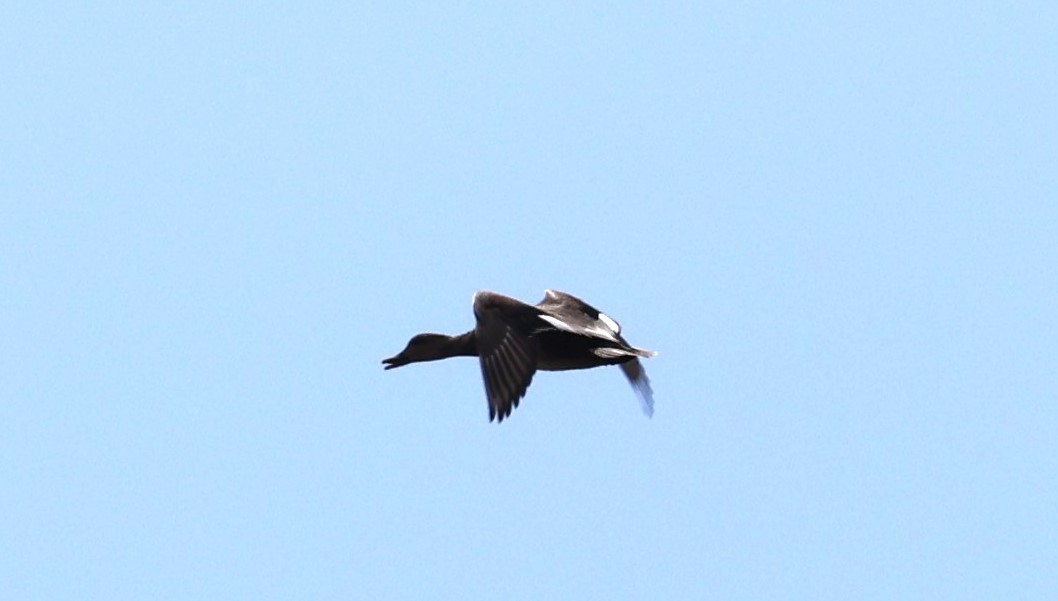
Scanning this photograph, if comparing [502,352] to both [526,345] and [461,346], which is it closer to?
[526,345]

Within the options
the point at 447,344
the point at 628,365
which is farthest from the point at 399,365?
the point at 628,365

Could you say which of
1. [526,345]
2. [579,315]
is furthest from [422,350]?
[526,345]

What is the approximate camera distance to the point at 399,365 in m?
19.0

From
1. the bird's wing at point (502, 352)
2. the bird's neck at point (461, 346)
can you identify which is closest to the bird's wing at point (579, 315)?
the bird's neck at point (461, 346)

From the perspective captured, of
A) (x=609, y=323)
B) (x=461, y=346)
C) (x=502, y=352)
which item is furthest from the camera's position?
(x=609, y=323)

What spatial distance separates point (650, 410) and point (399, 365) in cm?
255

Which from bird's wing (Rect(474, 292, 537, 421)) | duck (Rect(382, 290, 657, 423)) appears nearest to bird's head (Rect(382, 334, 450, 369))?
duck (Rect(382, 290, 657, 423))

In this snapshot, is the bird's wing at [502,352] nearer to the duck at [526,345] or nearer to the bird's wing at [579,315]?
the duck at [526,345]

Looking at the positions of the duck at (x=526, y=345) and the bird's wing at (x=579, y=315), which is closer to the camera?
the duck at (x=526, y=345)

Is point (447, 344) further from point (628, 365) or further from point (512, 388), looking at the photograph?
point (512, 388)

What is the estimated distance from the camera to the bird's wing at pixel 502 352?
1502cm

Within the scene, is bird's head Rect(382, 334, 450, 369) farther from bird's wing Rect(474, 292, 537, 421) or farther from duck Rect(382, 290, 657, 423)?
bird's wing Rect(474, 292, 537, 421)

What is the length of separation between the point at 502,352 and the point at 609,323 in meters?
3.43

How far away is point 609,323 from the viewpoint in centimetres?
1892
